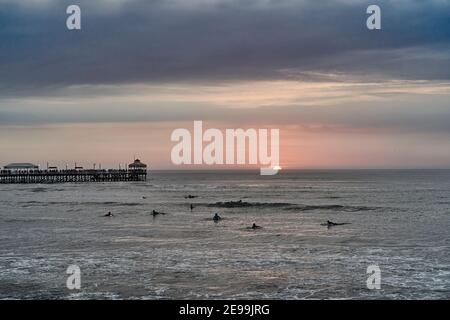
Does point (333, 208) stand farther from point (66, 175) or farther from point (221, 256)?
point (66, 175)

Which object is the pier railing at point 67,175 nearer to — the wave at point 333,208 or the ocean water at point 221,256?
the wave at point 333,208

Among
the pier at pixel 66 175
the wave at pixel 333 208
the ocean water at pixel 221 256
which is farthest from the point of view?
the pier at pixel 66 175

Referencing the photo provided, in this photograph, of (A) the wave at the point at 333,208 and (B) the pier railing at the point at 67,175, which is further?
(B) the pier railing at the point at 67,175

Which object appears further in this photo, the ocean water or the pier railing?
the pier railing

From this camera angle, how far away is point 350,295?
813 inches

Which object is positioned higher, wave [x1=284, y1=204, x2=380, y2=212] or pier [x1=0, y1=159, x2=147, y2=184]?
pier [x1=0, y1=159, x2=147, y2=184]

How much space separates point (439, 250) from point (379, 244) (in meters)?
4.05

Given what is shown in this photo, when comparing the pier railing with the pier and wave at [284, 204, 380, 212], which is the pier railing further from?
wave at [284, 204, 380, 212]

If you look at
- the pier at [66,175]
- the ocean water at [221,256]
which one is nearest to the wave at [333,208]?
the ocean water at [221,256]

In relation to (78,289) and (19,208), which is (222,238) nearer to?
(78,289)

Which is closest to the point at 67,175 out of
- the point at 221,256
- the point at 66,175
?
the point at 66,175

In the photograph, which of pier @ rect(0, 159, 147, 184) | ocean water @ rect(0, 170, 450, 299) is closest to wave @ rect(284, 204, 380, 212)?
ocean water @ rect(0, 170, 450, 299)

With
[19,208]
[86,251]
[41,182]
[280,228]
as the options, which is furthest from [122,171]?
[86,251]

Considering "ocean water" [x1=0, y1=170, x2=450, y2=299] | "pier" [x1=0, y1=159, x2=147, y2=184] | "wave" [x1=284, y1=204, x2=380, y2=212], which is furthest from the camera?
"pier" [x1=0, y1=159, x2=147, y2=184]
